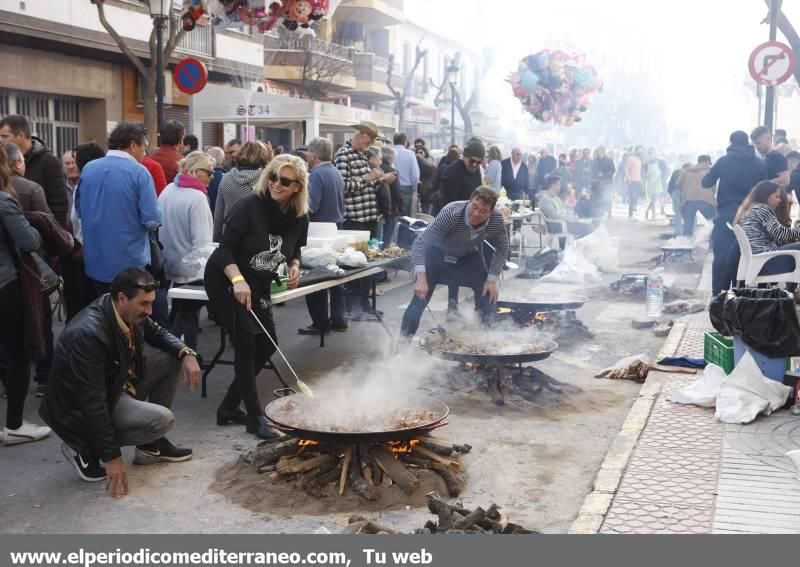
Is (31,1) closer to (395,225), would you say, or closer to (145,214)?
(395,225)

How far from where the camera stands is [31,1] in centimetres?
1858

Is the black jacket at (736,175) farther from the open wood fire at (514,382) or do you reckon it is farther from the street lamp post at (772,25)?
the open wood fire at (514,382)

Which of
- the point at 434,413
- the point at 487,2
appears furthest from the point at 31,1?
the point at 487,2

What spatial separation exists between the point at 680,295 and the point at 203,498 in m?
9.36

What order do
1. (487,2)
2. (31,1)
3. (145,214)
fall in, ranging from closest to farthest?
1. (145,214)
2. (31,1)
3. (487,2)

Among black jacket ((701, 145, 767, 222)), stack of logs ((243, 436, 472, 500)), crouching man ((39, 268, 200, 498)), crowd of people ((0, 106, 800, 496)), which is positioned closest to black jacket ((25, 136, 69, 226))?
crowd of people ((0, 106, 800, 496))

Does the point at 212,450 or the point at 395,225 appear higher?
the point at 395,225

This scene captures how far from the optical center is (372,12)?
4178 centimetres

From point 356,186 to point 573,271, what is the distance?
4.49m

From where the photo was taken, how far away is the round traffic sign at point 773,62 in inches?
562

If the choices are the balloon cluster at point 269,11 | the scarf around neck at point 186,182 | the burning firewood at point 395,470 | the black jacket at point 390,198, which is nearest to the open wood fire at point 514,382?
the burning firewood at point 395,470

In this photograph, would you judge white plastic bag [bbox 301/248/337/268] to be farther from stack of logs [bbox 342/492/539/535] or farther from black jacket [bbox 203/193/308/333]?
stack of logs [bbox 342/492/539/535]

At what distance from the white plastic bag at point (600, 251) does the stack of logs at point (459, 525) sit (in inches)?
450

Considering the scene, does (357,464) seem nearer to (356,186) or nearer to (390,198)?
(356,186)
